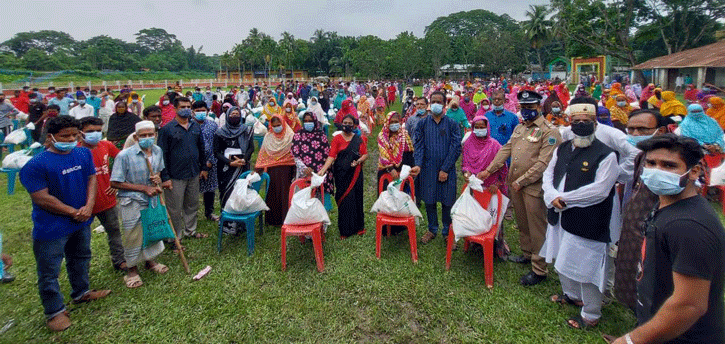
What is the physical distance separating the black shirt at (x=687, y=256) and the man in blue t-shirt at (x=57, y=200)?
12.1ft

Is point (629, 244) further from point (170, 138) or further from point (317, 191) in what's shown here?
point (170, 138)

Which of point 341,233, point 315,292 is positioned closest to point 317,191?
point 341,233

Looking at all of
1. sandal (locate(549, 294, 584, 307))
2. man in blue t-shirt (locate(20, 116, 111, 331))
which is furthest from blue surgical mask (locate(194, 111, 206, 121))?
sandal (locate(549, 294, 584, 307))

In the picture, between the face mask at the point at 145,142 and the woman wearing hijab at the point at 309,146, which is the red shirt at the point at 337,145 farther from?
the face mask at the point at 145,142

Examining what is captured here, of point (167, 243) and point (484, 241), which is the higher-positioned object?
point (484, 241)

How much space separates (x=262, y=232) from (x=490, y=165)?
288 centimetres

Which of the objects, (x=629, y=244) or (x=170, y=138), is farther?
(x=170, y=138)

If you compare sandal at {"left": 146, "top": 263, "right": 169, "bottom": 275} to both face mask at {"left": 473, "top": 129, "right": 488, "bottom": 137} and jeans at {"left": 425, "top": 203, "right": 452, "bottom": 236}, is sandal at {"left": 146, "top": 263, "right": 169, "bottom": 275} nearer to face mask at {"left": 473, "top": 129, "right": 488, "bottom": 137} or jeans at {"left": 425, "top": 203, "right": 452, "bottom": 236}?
jeans at {"left": 425, "top": 203, "right": 452, "bottom": 236}

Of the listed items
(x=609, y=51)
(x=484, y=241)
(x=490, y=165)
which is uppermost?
(x=609, y=51)

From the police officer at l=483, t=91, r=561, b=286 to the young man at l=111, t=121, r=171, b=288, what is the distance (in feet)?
11.2

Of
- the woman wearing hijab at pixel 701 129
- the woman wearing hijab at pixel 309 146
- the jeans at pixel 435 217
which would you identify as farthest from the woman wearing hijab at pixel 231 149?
the woman wearing hijab at pixel 701 129

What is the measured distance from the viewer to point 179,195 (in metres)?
4.49

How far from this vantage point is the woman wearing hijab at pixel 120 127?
5727 mm

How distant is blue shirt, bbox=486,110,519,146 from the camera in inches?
216
